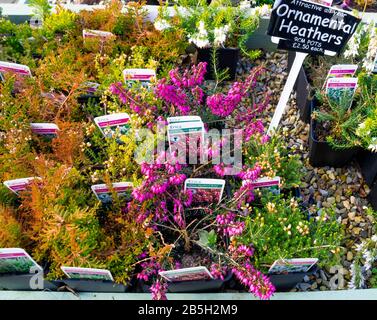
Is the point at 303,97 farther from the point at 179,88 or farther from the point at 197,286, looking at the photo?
the point at 197,286

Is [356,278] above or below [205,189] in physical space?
below

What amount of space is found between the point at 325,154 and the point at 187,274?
123 cm

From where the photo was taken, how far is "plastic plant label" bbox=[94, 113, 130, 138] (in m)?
2.03

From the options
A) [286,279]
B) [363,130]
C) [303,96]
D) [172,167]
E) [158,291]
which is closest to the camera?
[158,291]

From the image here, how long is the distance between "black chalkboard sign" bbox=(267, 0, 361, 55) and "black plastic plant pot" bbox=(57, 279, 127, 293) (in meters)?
1.37

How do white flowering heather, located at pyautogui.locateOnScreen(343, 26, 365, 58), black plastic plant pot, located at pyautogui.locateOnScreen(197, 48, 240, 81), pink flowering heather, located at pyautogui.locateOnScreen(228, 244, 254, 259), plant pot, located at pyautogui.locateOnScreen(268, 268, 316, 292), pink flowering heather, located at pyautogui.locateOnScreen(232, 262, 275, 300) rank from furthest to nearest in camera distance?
black plastic plant pot, located at pyautogui.locateOnScreen(197, 48, 240, 81) → white flowering heather, located at pyautogui.locateOnScreen(343, 26, 365, 58) → plant pot, located at pyautogui.locateOnScreen(268, 268, 316, 292) → pink flowering heather, located at pyautogui.locateOnScreen(228, 244, 254, 259) → pink flowering heather, located at pyautogui.locateOnScreen(232, 262, 275, 300)

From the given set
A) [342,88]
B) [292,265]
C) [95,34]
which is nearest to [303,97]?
[342,88]

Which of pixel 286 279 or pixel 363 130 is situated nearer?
pixel 286 279

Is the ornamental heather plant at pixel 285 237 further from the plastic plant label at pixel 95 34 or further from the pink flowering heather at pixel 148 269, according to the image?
the plastic plant label at pixel 95 34

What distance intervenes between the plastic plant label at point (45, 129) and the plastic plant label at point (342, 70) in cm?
163

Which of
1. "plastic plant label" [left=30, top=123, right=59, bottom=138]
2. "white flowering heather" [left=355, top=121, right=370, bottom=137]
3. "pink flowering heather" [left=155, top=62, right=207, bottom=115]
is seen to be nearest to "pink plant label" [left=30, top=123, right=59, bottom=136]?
"plastic plant label" [left=30, top=123, right=59, bottom=138]

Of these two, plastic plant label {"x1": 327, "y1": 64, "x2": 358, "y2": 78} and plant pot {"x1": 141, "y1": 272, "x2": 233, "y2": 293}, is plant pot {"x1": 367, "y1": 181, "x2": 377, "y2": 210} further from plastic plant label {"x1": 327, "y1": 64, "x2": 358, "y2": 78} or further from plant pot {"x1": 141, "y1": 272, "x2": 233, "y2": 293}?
plant pot {"x1": 141, "y1": 272, "x2": 233, "y2": 293}

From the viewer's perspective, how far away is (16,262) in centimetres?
170

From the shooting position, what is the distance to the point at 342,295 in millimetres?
1874
